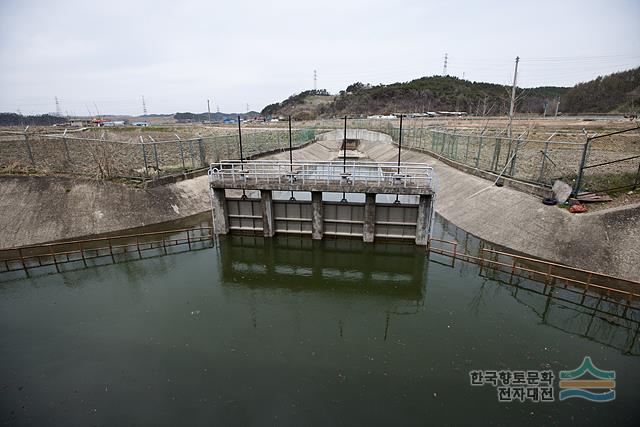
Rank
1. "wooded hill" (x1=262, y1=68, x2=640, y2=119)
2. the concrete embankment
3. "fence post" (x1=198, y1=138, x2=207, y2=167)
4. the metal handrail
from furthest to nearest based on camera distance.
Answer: "wooded hill" (x1=262, y1=68, x2=640, y2=119)
"fence post" (x1=198, y1=138, x2=207, y2=167)
the metal handrail
the concrete embankment

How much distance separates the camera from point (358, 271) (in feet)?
65.9

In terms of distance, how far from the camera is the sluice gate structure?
70.3ft

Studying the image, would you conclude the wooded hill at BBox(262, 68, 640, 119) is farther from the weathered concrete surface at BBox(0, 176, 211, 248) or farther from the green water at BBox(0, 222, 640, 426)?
the weathered concrete surface at BBox(0, 176, 211, 248)

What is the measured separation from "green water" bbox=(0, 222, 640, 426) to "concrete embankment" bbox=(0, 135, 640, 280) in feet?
14.3

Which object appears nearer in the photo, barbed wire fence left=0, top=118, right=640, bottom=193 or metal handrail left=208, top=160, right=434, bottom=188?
metal handrail left=208, top=160, right=434, bottom=188

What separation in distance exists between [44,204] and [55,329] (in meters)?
14.3

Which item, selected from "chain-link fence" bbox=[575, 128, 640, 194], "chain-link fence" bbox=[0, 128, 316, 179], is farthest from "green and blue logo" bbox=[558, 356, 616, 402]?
"chain-link fence" bbox=[0, 128, 316, 179]

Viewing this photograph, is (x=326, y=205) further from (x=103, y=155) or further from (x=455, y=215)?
(x=103, y=155)

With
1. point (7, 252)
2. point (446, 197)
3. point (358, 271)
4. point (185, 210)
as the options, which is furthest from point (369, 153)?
point (7, 252)

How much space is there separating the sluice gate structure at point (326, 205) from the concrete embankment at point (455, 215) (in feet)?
19.1

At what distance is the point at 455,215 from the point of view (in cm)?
2706

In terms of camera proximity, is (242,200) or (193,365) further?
(242,200)

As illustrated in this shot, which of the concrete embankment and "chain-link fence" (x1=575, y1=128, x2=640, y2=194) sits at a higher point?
"chain-link fence" (x1=575, y1=128, x2=640, y2=194)

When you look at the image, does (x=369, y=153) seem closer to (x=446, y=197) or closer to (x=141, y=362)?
(x=446, y=197)
